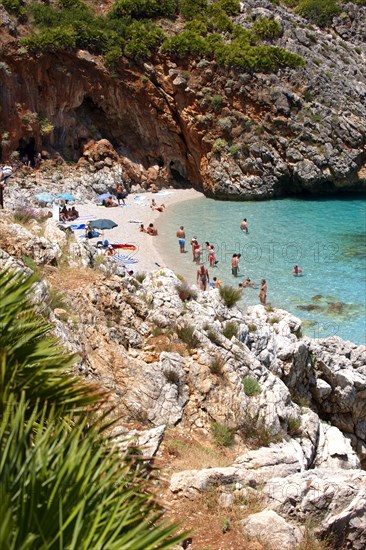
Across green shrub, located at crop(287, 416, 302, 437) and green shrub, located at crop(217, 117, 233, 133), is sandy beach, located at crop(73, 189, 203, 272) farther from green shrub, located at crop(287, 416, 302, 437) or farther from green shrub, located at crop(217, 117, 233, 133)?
green shrub, located at crop(287, 416, 302, 437)

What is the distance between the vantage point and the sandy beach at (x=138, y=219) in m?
26.9

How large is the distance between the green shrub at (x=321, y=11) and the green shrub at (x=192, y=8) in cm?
1523

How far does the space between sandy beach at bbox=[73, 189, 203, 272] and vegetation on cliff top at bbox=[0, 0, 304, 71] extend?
406 inches

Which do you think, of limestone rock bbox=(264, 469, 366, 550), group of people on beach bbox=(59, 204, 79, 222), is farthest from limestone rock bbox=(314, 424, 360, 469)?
group of people on beach bbox=(59, 204, 79, 222)

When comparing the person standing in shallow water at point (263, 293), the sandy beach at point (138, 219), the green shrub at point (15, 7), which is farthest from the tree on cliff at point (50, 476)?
the green shrub at point (15, 7)

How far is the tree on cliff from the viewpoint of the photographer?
265cm

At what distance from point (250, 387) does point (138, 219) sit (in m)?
24.6

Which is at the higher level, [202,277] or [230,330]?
[230,330]

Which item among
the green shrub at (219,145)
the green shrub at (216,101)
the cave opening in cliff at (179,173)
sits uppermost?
the green shrub at (216,101)

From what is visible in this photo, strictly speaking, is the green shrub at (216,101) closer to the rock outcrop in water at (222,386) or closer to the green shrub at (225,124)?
the green shrub at (225,124)

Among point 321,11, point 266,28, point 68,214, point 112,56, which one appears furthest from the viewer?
point 321,11

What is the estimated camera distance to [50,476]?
294 centimetres

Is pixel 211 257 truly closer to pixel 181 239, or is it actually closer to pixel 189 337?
pixel 181 239

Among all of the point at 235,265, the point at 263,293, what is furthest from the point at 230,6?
the point at 263,293
